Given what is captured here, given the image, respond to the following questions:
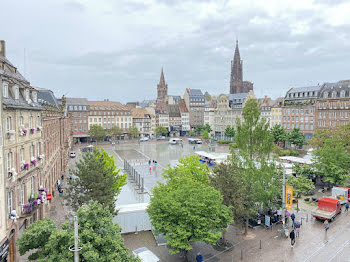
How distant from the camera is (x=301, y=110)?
3246 inches

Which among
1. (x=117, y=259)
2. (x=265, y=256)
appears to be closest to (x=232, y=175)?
(x=265, y=256)

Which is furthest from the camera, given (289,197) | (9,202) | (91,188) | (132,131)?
(132,131)

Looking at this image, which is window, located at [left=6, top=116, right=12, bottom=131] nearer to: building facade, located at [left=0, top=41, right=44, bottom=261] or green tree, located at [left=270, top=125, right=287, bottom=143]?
building facade, located at [left=0, top=41, right=44, bottom=261]

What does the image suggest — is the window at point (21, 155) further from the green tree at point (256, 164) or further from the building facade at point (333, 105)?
the building facade at point (333, 105)

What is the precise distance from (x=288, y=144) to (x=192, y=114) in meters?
63.1

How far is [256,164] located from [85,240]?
18852mm

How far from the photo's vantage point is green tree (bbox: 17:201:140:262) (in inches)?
486

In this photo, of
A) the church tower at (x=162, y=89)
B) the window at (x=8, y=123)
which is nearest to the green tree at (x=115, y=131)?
the church tower at (x=162, y=89)

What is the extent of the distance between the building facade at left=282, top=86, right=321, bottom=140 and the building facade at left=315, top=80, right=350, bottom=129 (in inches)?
63.8

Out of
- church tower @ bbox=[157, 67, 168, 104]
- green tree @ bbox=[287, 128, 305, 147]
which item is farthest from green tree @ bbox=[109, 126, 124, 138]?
church tower @ bbox=[157, 67, 168, 104]

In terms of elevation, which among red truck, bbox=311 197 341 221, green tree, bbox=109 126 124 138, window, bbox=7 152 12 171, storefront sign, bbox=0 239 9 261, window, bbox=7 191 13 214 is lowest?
red truck, bbox=311 197 341 221

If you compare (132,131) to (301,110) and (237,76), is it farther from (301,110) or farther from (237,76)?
(237,76)

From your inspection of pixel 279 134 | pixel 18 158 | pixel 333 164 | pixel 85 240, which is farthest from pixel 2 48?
pixel 279 134

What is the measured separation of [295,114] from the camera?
3310 inches
